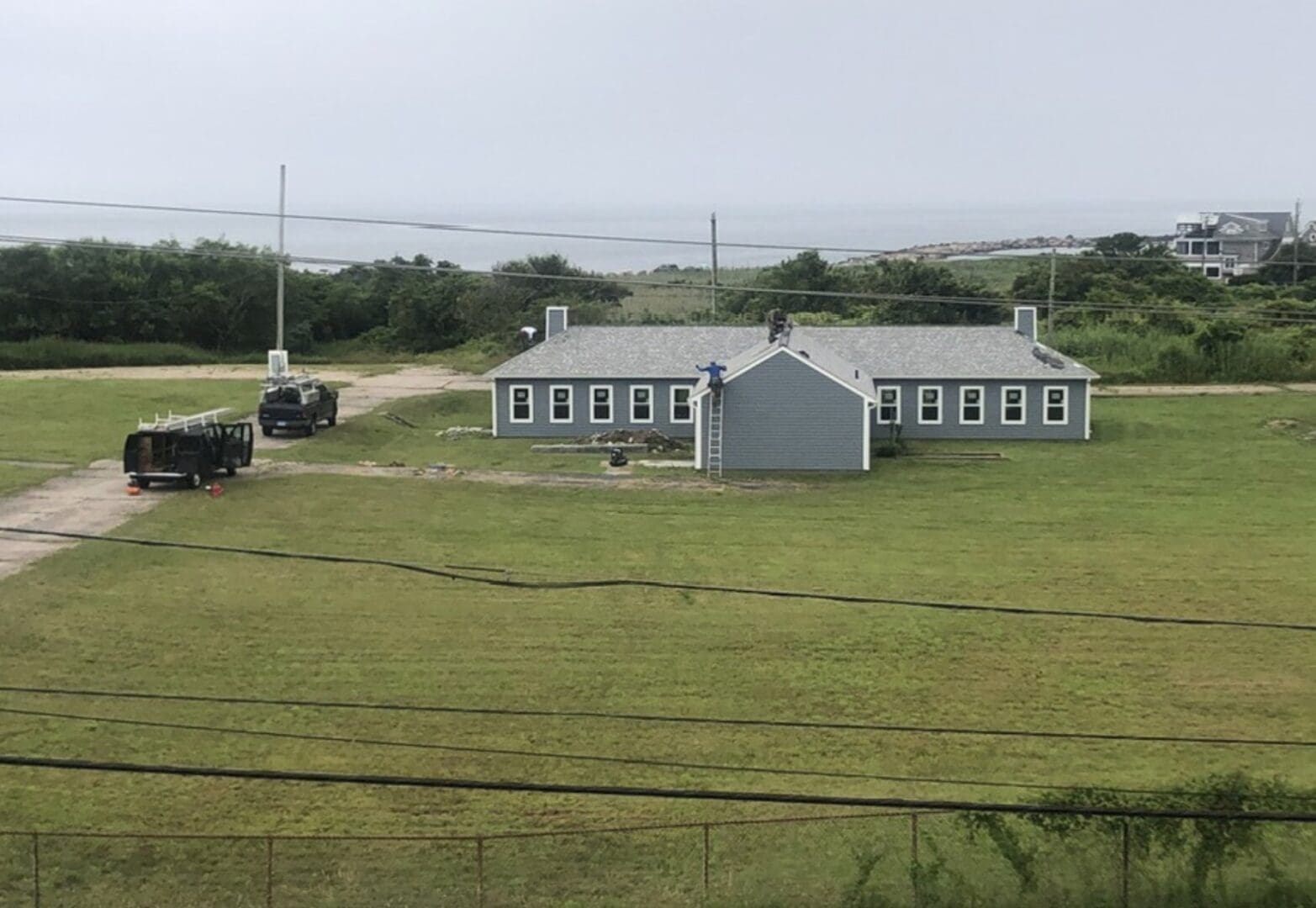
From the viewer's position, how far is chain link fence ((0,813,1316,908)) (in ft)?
38.2

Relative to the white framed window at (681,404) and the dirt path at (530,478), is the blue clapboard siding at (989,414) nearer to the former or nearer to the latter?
the white framed window at (681,404)

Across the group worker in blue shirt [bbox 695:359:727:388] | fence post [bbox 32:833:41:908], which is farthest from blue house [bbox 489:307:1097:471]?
fence post [bbox 32:833:41:908]

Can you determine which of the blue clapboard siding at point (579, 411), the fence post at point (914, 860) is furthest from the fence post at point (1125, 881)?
the blue clapboard siding at point (579, 411)

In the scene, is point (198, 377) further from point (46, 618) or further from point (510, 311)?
point (46, 618)

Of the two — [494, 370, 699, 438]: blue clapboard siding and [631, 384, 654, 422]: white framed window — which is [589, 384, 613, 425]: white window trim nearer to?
[494, 370, 699, 438]: blue clapboard siding

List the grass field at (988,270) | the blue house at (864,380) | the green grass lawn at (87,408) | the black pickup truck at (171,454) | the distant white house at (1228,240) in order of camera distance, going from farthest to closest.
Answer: the distant white house at (1228,240) → the grass field at (988,270) → the blue house at (864,380) → the green grass lawn at (87,408) → the black pickup truck at (171,454)

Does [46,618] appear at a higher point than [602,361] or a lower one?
lower

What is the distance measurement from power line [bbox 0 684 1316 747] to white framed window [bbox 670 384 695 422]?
24.0 metres

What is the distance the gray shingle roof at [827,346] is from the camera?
4006cm

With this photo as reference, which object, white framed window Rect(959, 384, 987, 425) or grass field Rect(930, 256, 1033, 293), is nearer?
white framed window Rect(959, 384, 987, 425)

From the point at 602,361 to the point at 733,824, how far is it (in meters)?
28.7

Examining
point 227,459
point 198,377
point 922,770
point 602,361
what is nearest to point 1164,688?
point 922,770

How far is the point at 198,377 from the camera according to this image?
5162 cm

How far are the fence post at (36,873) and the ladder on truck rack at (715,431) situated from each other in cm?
2324
